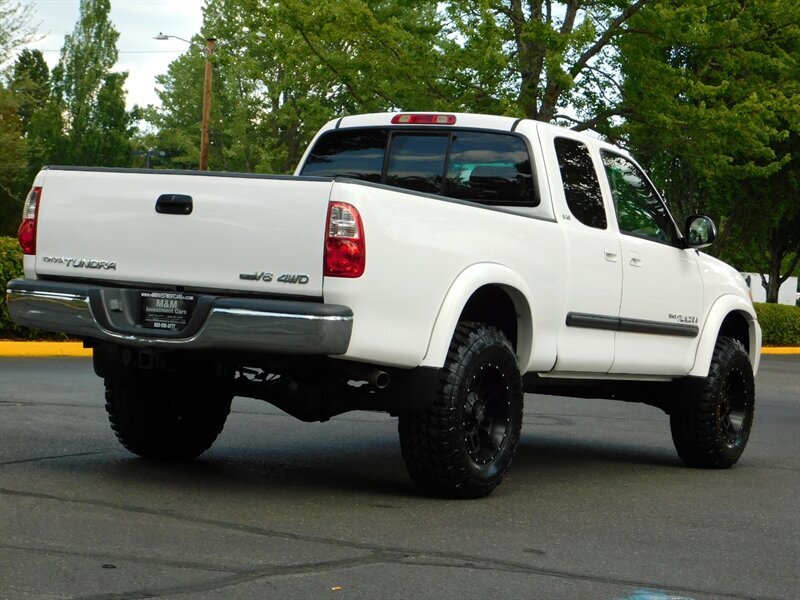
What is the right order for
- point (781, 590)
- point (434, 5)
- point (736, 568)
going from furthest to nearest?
point (434, 5) → point (736, 568) → point (781, 590)

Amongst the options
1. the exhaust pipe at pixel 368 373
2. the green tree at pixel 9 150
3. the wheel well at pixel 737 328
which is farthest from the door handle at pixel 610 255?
the green tree at pixel 9 150

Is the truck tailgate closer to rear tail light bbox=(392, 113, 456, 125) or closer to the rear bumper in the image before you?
the rear bumper

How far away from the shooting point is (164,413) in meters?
7.74

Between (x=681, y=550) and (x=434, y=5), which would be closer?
(x=681, y=550)

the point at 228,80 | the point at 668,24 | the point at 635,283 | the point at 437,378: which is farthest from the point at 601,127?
the point at 228,80

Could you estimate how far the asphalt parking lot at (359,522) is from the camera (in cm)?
490

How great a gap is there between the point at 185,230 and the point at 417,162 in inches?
82.9

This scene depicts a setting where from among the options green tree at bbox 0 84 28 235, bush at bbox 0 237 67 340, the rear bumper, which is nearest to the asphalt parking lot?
the rear bumper

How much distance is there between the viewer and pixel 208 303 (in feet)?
20.5

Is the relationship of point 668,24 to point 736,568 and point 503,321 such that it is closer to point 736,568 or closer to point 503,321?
point 503,321

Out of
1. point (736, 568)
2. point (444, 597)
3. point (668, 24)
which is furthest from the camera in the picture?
point (668, 24)

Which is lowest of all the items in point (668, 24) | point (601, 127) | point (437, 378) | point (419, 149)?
point (437, 378)

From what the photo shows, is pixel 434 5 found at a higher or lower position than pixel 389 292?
→ higher

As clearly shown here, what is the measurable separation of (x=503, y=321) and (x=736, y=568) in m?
2.23
